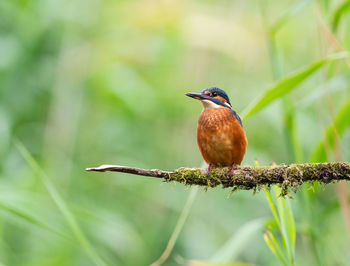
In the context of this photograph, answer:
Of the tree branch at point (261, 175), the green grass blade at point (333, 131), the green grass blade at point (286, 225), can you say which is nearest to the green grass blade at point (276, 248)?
the green grass blade at point (286, 225)

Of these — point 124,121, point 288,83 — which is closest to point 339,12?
point 288,83

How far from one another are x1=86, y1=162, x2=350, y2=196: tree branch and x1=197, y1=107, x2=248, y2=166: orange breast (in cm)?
51

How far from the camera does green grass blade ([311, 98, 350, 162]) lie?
2.43 metres

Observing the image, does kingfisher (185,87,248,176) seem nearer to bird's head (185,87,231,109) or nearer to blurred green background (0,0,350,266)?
bird's head (185,87,231,109)

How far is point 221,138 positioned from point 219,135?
3 cm

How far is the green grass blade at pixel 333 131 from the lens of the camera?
2.43 m

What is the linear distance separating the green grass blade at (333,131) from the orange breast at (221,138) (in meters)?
0.45

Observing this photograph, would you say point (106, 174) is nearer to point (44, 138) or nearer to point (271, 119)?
point (44, 138)

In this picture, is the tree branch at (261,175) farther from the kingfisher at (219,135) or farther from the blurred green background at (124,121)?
the blurred green background at (124,121)

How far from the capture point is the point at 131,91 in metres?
5.17

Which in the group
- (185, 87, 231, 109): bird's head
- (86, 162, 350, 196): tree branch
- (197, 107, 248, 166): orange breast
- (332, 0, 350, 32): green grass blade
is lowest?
(86, 162, 350, 196): tree branch

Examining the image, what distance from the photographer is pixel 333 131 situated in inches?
96.8

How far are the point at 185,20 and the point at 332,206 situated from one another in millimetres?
3320

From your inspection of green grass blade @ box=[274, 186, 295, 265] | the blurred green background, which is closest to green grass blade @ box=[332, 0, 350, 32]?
green grass blade @ box=[274, 186, 295, 265]
